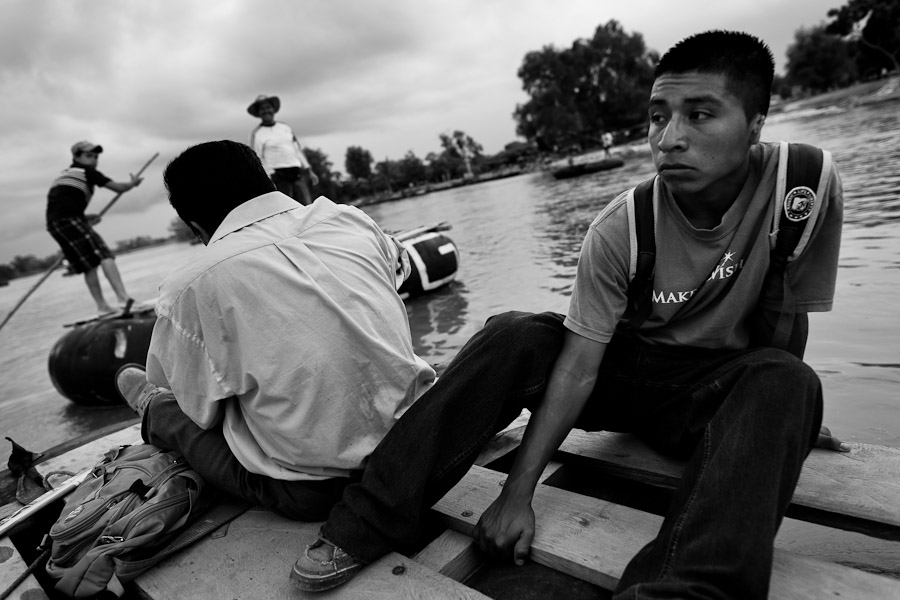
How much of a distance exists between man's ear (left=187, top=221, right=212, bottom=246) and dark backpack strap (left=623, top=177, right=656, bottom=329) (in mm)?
1514

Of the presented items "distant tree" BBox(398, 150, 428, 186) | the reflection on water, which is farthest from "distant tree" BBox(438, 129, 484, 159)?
the reflection on water

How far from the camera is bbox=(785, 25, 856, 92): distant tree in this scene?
263 feet

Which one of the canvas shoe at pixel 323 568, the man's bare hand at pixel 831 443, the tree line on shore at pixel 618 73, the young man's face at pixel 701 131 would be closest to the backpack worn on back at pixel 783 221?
the young man's face at pixel 701 131

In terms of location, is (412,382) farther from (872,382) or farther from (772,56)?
(872,382)

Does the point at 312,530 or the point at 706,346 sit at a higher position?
the point at 706,346

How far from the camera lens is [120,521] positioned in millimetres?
1873

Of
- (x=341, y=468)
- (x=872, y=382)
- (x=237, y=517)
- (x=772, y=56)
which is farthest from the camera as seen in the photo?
(x=872, y=382)

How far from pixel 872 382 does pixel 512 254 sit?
659 cm

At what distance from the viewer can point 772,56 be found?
1717 millimetres

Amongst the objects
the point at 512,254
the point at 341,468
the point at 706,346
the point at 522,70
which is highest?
the point at 522,70

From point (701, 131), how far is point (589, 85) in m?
82.0

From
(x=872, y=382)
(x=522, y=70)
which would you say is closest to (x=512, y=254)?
(x=872, y=382)

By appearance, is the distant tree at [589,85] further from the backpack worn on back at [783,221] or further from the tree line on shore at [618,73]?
the backpack worn on back at [783,221]

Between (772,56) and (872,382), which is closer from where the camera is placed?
(772,56)
